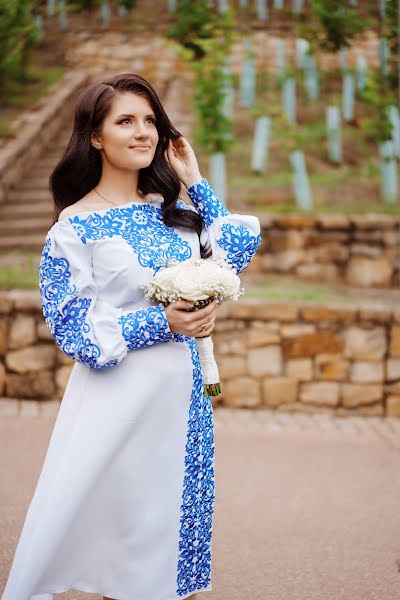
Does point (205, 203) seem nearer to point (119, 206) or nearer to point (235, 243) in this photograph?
point (235, 243)

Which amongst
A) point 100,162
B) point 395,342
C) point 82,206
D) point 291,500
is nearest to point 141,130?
point 100,162

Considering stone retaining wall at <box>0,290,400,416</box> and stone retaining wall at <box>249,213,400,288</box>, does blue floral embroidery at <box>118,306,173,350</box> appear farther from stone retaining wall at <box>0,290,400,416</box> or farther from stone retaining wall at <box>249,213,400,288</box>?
stone retaining wall at <box>249,213,400,288</box>

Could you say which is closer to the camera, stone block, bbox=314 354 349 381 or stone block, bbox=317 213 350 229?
stone block, bbox=314 354 349 381

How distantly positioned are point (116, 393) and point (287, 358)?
4046mm

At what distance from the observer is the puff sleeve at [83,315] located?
7.76ft

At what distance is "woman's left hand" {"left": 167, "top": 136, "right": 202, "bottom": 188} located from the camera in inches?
107

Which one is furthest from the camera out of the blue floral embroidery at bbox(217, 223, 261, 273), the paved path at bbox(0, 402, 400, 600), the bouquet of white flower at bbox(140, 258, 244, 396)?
the paved path at bbox(0, 402, 400, 600)

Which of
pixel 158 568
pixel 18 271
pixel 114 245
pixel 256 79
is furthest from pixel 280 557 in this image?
pixel 256 79

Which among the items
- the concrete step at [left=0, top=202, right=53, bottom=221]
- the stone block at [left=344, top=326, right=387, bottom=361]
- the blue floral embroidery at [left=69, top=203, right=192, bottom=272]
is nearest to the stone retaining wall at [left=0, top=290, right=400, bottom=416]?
the stone block at [left=344, top=326, right=387, bottom=361]

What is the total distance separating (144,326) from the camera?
2408 mm

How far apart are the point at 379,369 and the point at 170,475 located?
4146 mm

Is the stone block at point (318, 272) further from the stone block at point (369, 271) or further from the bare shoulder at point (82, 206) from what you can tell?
the bare shoulder at point (82, 206)

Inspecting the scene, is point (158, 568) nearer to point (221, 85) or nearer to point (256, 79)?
point (221, 85)

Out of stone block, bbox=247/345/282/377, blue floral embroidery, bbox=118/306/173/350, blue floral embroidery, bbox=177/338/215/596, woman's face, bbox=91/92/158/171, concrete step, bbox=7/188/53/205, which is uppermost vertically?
woman's face, bbox=91/92/158/171
